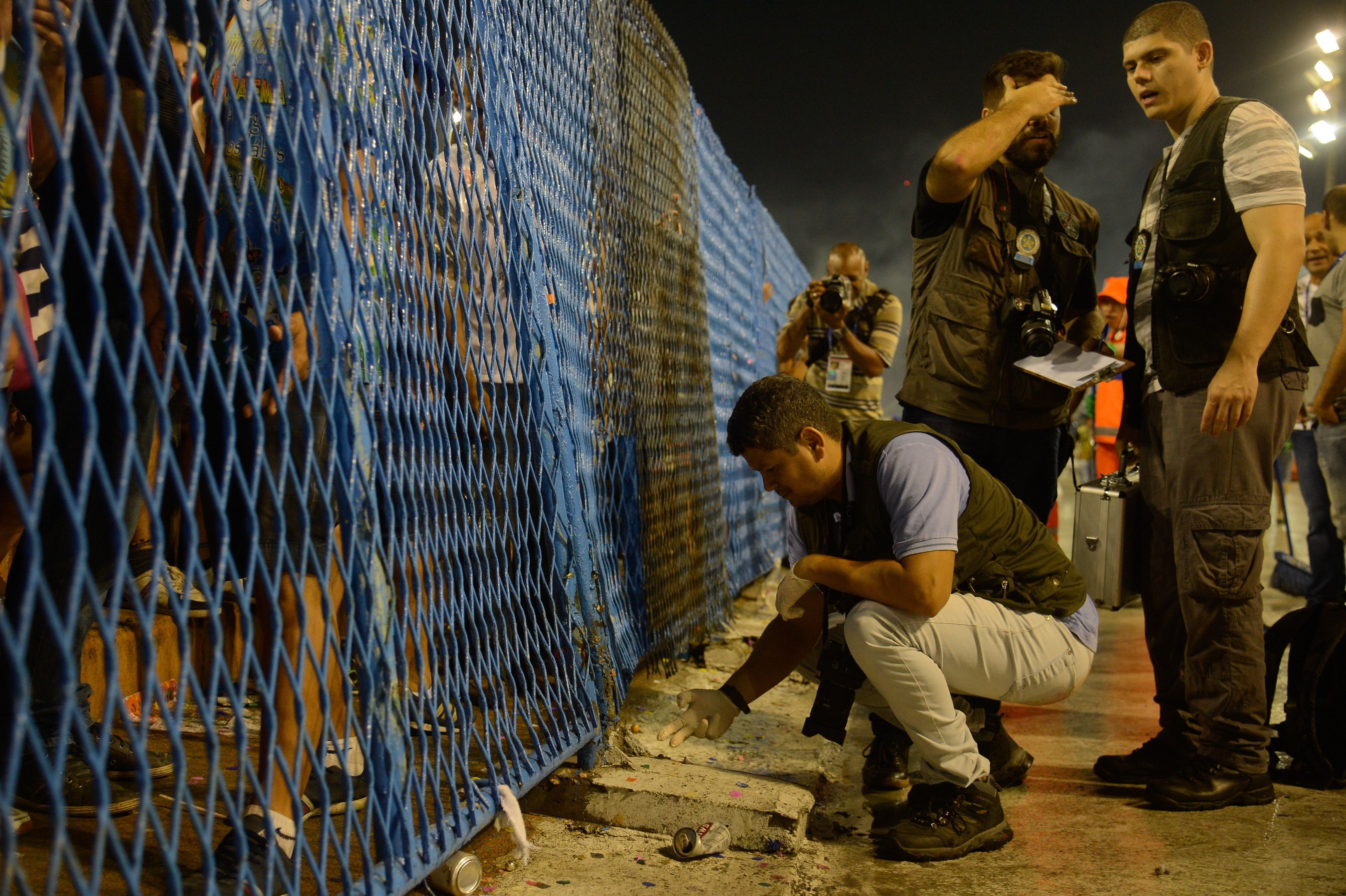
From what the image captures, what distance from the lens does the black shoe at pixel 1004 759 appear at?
265cm

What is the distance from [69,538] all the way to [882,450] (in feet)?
5.64

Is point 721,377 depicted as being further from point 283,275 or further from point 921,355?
point 283,275

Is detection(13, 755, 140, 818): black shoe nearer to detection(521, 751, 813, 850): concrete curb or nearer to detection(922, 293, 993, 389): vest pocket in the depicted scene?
detection(521, 751, 813, 850): concrete curb

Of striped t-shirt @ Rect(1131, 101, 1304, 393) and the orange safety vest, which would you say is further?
the orange safety vest

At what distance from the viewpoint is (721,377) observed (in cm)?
512

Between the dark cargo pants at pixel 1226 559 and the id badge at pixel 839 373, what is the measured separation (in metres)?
2.71

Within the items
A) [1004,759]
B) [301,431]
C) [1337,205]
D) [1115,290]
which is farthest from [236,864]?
[1115,290]

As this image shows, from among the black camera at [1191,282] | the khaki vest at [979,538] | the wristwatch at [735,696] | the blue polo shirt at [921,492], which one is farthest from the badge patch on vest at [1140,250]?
the wristwatch at [735,696]

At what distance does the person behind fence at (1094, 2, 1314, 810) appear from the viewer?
7.77 feet

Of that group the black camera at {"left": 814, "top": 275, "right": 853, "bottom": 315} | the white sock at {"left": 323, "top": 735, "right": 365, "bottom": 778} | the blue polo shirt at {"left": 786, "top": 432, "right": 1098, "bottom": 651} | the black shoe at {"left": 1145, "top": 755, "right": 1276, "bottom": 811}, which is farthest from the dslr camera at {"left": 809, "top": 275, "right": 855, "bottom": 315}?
the white sock at {"left": 323, "top": 735, "right": 365, "bottom": 778}

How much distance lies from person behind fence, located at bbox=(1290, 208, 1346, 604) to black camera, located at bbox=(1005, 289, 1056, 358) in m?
2.07

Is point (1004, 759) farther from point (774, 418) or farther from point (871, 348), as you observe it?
point (871, 348)

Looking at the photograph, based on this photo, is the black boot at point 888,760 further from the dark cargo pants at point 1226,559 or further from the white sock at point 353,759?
the white sock at point 353,759

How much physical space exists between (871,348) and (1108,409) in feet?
8.28
